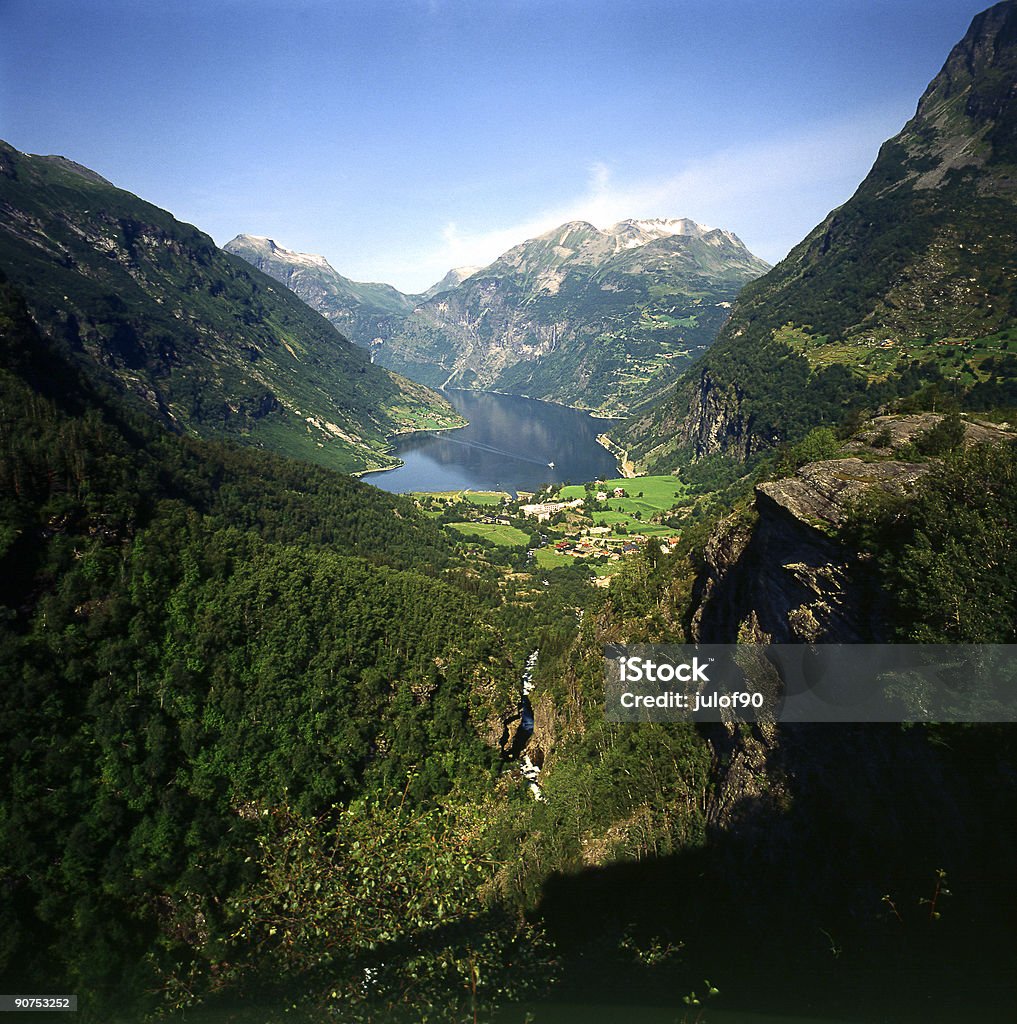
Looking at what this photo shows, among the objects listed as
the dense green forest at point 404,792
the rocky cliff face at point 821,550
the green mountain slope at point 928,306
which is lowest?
the dense green forest at point 404,792

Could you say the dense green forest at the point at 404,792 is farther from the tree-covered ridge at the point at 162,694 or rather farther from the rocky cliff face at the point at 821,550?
the rocky cliff face at the point at 821,550

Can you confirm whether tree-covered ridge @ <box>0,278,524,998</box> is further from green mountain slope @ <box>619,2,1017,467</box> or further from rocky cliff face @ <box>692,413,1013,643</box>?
green mountain slope @ <box>619,2,1017,467</box>

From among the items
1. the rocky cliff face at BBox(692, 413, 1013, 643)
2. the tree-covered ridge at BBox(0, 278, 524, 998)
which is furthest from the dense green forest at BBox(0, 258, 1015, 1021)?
the rocky cliff face at BBox(692, 413, 1013, 643)

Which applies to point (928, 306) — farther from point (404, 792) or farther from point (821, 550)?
point (404, 792)

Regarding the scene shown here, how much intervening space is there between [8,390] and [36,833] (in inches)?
2213

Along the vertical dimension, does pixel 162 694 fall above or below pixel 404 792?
above

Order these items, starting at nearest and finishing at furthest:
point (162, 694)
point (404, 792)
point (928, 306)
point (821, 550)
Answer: point (821, 550) < point (162, 694) < point (404, 792) < point (928, 306)


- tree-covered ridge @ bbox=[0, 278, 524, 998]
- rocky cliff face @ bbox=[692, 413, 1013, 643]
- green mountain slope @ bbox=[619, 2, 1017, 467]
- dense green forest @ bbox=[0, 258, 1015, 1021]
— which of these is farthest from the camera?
green mountain slope @ bbox=[619, 2, 1017, 467]

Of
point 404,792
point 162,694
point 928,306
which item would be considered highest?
point 928,306

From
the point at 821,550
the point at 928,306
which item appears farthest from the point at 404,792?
the point at 928,306

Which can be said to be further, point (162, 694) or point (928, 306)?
point (928, 306)

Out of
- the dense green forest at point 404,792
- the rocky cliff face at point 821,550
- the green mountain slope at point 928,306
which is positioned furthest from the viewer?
the green mountain slope at point 928,306

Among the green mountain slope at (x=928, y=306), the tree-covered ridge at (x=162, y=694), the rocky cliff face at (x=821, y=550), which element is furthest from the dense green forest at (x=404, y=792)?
the green mountain slope at (x=928, y=306)

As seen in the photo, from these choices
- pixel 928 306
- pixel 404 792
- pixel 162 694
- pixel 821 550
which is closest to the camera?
pixel 821 550
